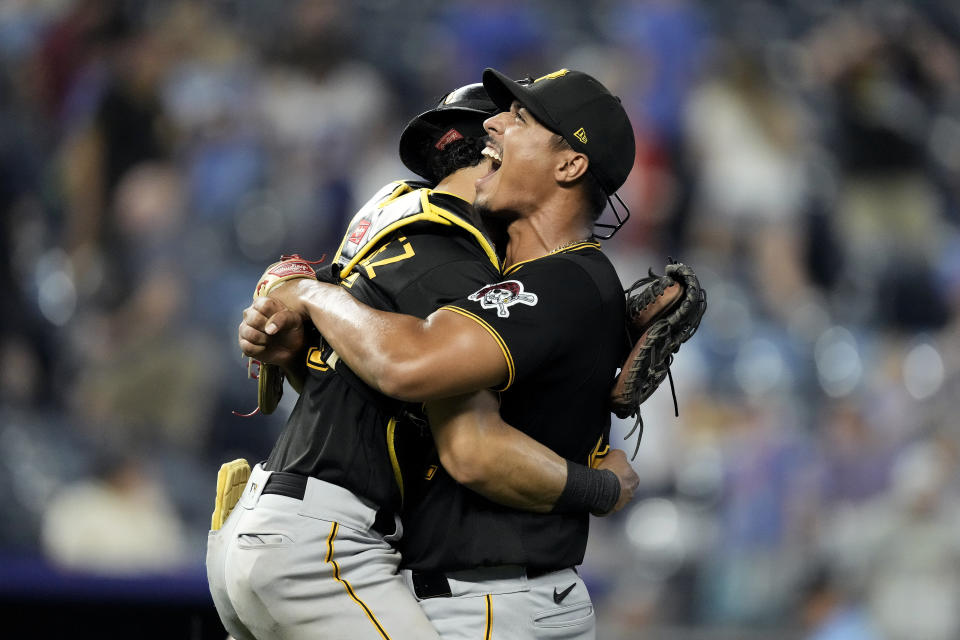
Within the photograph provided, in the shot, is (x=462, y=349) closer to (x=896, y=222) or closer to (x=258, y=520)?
(x=258, y=520)

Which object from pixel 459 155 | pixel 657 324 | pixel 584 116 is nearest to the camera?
pixel 657 324

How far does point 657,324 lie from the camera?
9.16 feet

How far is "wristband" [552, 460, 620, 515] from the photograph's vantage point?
8.92 ft

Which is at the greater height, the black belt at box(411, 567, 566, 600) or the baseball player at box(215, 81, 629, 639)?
the baseball player at box(215, 81, 629, 639)

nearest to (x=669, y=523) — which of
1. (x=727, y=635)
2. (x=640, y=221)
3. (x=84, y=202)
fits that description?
(x=727, y=635)

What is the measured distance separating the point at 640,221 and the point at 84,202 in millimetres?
3860

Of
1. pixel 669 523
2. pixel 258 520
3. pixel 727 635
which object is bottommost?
pixel 727 635

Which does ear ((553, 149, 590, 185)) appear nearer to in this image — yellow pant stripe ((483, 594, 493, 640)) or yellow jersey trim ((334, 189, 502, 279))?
yellow jersey trim ((334, 189, 502, 279))

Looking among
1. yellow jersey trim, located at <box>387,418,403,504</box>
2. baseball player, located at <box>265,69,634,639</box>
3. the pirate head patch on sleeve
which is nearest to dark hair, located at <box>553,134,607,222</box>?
baseball player, located at <box>265,69,634,639</box>

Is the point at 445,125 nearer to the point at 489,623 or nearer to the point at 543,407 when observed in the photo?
the point at 543,407

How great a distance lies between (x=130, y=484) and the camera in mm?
6645

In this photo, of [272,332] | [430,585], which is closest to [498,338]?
[272,332]

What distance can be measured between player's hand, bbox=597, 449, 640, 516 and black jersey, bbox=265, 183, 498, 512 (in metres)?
0.60

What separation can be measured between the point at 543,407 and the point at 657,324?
0.35 meters
